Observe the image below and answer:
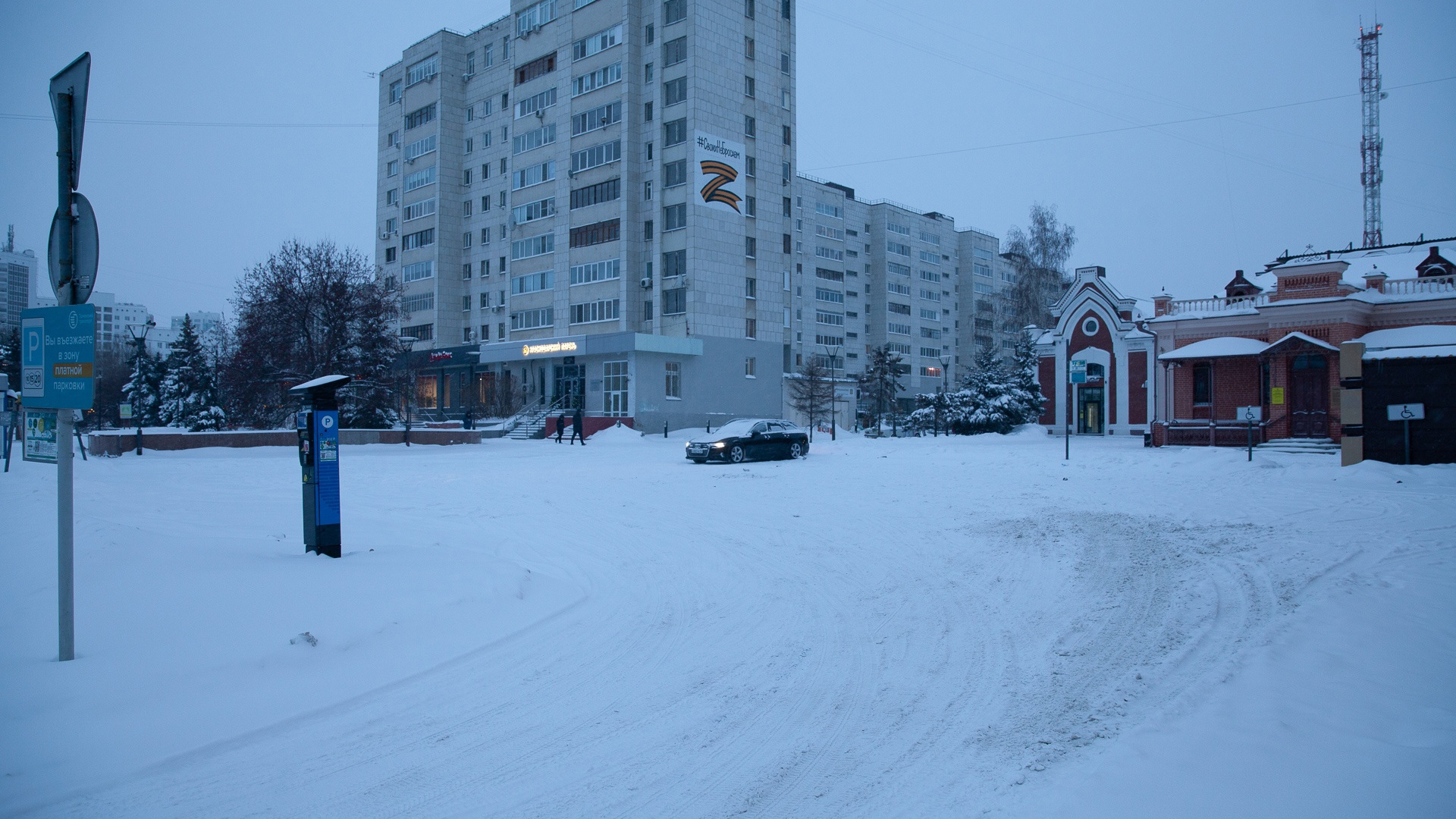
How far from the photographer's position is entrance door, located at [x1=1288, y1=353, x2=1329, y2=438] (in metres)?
29.1

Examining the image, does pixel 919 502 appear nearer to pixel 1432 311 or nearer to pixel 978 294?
pixel 1432 311

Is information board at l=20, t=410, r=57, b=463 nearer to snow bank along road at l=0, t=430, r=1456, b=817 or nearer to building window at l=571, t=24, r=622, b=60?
snow bank along road at l=0, t=430, r=1456, b=817

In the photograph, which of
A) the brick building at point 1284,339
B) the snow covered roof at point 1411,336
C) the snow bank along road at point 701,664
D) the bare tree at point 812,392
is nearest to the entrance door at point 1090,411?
the brick building at point 1284,339

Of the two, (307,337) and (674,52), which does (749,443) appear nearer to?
(307,337)

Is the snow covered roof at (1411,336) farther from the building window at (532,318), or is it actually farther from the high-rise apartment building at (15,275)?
the building window at (532,318)

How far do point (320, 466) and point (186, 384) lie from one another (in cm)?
6491

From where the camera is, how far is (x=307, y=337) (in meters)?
36.1

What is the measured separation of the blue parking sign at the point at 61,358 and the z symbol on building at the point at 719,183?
44541 millimetres

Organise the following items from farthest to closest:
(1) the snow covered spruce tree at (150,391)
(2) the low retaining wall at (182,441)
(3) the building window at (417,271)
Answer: (3) the building window at (417,271) < (1) the snow covered spruce tree at (150,391) < (2) the low retaining wall at (182,441)

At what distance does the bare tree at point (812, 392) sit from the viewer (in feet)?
199

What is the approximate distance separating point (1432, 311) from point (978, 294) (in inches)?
2956

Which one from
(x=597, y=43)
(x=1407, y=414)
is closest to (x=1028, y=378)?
(x=597, y=43)

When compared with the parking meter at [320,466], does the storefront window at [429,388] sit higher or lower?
higher

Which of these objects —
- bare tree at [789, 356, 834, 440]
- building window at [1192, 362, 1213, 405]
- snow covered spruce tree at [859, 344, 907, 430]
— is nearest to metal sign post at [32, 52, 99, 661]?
building window at [1192, 362, 1213, 405]
